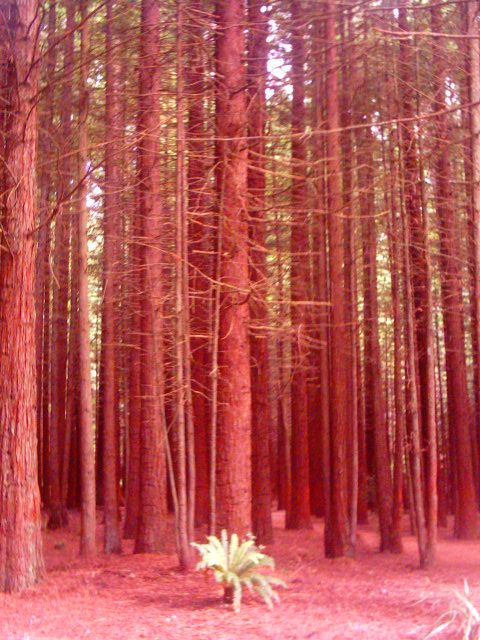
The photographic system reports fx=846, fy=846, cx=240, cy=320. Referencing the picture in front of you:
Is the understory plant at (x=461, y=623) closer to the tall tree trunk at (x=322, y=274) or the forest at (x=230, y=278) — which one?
the forest at (x=230, y=278)

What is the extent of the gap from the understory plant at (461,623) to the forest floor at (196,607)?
149 millimetres

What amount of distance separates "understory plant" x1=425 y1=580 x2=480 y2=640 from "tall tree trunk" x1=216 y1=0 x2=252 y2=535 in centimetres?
412

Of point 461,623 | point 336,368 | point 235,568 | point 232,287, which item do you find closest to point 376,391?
point 336,368

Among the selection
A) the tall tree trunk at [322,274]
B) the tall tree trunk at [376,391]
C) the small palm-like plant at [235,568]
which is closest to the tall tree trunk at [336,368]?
the tall tree trunk at [322,274]

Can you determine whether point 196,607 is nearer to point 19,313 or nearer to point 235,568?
point 235,568

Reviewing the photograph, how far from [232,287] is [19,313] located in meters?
2.96

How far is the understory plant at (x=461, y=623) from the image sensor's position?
7.36 m

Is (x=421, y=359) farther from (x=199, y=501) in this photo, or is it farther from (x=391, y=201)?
(x=199, y=501)

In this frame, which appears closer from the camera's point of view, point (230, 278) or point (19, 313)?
point (19, 313)

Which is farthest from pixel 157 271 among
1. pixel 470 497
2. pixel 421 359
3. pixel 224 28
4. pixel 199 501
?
pixel 470 497

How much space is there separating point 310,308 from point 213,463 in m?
7.58

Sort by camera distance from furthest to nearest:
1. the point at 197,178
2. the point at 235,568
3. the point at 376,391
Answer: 1. the point at 376,391
2. the point at 197,178
3. the point at 235,568

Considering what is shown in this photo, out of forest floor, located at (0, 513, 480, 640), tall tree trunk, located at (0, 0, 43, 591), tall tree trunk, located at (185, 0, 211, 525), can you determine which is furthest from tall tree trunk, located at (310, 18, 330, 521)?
tall tree trunk, located at (0, 0, 43, 591)

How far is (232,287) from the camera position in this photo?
12031 millimetres
